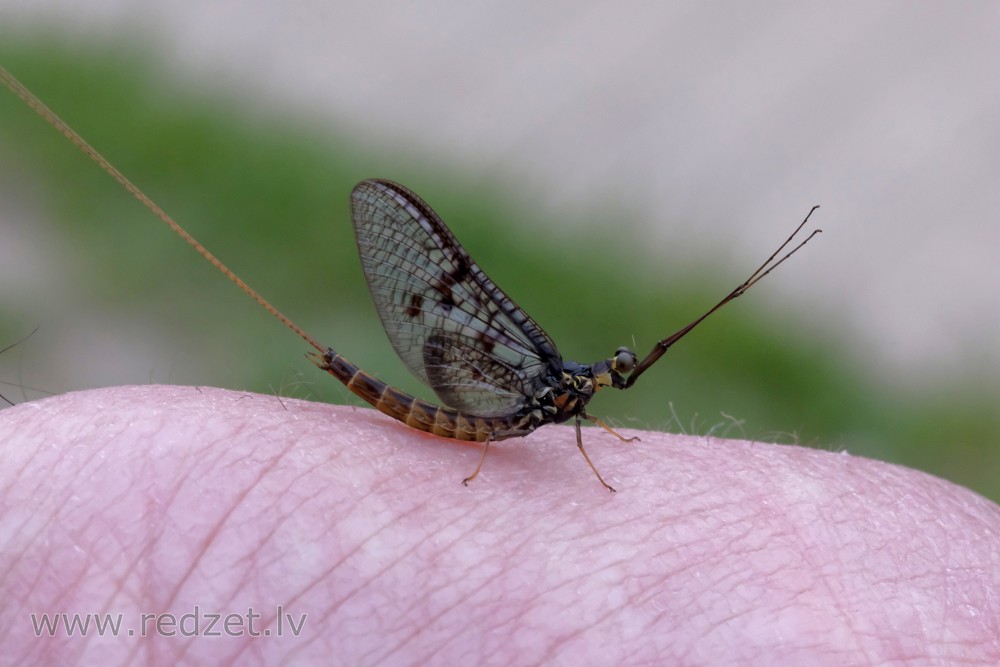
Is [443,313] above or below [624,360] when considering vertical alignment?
above

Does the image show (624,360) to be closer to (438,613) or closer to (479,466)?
(479,466)

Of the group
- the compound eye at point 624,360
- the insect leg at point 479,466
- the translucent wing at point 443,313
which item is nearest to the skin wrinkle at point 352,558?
the insect leg at point 479,466

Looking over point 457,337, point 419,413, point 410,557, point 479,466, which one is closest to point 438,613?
point 410,557

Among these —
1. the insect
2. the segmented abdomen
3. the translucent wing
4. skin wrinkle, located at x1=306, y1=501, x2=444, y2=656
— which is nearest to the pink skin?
skin wrinkle, located at x1=306, y1=501, x2=444, y2=656

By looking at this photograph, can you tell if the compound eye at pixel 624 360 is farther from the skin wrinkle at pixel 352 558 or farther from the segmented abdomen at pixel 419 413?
the skin wrinkle at pixel 352 558

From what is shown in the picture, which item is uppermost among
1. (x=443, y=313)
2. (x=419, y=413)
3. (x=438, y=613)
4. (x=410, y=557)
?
(x=443, y=313)

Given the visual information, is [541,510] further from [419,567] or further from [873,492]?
[873,492]

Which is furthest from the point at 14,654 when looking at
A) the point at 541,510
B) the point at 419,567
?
the point at 541,510
